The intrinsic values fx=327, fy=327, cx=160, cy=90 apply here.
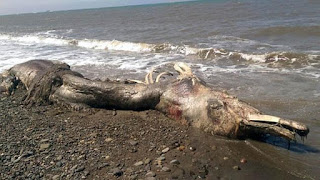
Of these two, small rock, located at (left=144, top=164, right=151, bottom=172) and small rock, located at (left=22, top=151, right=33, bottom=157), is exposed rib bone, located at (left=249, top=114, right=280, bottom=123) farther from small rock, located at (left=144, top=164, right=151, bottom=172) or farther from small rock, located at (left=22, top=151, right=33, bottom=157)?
small rock, located at (left=22, top=151, right=33, bottom=157)

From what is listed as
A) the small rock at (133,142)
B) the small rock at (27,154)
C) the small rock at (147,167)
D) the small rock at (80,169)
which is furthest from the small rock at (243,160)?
the small rock at (27,154)

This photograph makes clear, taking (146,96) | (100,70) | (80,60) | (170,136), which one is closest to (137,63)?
(100,70)

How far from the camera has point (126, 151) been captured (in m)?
4.69

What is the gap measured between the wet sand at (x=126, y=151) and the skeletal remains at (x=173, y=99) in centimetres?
19

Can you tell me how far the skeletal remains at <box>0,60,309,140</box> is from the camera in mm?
4473

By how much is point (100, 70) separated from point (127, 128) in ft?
19.1

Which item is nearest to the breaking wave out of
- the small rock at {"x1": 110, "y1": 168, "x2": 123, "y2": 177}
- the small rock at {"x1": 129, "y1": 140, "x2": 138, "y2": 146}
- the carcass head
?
the carcass head

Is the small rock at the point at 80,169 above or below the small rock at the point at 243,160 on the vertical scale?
above

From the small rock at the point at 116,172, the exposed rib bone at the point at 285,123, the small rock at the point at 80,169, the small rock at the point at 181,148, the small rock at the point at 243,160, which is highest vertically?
the exposed rib bone at the point at 285,123

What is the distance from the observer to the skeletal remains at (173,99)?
14.7 feet

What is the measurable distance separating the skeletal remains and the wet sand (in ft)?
0.62

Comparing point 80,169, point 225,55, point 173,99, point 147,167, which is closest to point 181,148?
point 147,167

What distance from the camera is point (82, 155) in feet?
15.0

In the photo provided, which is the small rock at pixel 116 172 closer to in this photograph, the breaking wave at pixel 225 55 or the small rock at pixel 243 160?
the small rock at pixel 243 160
